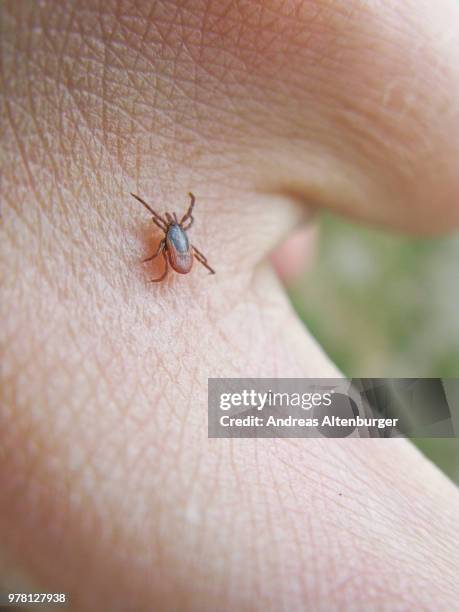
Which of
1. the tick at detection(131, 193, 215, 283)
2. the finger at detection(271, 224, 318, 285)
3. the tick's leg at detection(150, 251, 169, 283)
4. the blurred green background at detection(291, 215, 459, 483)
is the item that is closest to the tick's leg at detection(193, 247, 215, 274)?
the tick at detection(131, 193, 215, 283)

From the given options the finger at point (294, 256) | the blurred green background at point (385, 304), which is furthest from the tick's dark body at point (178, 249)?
the blurred green background at point (385, 304)

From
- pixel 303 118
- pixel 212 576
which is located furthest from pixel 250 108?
pixel 212 576

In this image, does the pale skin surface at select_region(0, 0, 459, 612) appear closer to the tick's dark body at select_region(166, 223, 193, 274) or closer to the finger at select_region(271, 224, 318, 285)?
the tick's dark body at select_region(166, 223, 193, 274)

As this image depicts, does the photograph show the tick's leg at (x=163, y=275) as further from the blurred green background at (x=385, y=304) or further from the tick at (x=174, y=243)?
the blurred green background at (x=385, y=304)

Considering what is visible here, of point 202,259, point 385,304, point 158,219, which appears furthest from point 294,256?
point 158,219

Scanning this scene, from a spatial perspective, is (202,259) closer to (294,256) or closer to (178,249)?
(178,249)
